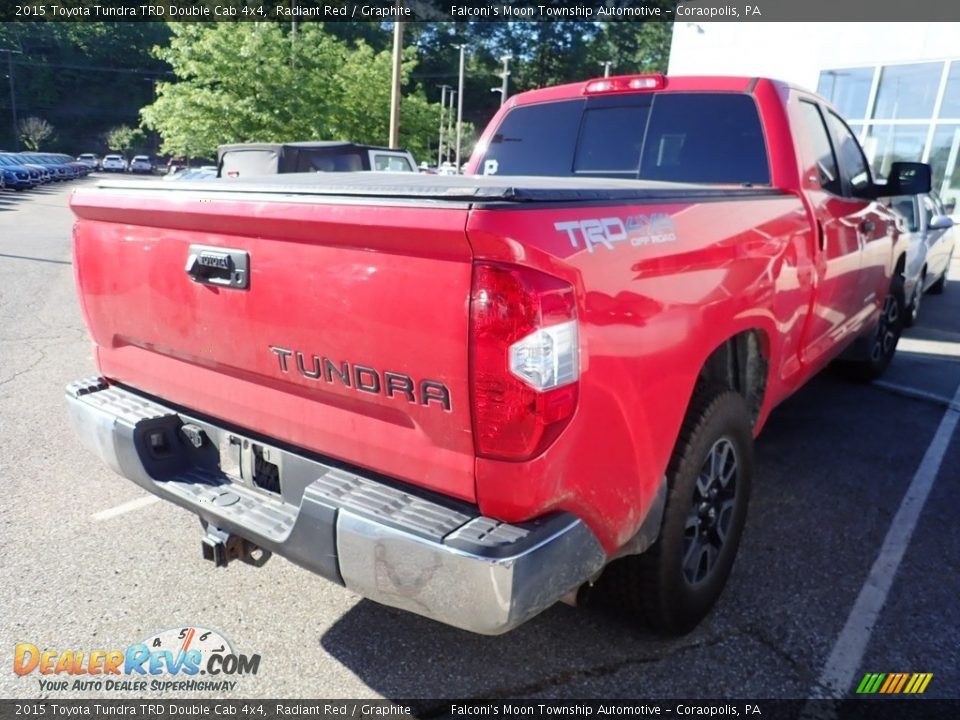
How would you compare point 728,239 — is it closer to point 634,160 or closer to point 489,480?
point 489,480

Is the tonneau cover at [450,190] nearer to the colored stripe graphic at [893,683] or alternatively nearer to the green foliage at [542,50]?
the colored stripe graphic at [893,683]

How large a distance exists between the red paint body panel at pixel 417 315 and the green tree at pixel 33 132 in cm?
8650

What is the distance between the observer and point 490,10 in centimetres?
5734

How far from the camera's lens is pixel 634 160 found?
12.3 feet

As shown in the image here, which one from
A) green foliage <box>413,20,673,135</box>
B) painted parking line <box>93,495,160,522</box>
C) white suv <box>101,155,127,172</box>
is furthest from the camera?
green foliage <box>413,20,673,135</box>

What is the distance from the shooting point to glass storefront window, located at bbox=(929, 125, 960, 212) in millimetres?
17547

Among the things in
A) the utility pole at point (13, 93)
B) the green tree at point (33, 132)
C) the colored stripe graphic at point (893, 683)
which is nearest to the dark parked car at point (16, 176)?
the colored stripe graphic at point (893, 683)

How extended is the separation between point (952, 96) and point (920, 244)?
13482 millimetres

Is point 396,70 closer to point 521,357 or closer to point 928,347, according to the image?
point 928,347

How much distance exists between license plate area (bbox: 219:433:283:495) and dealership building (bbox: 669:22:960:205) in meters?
18.8

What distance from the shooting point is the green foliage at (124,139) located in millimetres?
75875

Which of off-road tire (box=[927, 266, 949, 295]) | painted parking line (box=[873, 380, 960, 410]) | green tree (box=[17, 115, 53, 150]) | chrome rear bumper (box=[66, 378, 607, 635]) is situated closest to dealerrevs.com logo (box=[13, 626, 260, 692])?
chrome rear bumper (box=[66, 378, 607, 635])

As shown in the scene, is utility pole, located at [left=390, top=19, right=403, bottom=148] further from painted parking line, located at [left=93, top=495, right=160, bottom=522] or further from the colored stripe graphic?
the colored stripe graphic

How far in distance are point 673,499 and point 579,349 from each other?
801 millimetres
